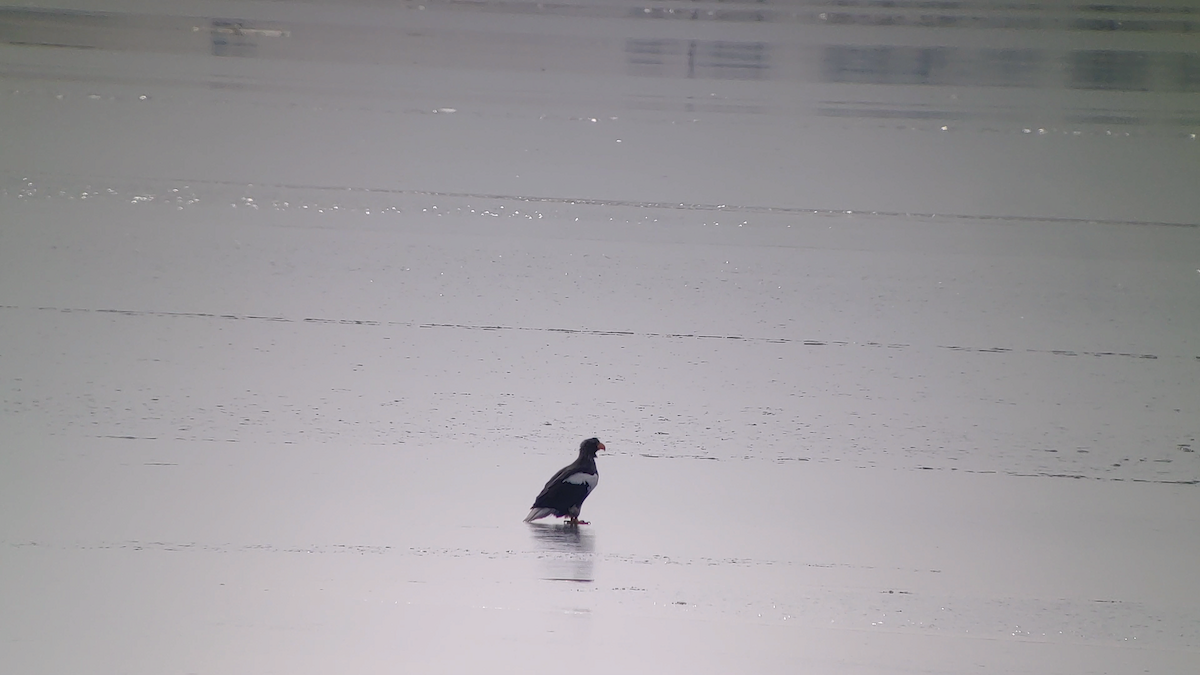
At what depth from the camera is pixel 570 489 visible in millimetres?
1348

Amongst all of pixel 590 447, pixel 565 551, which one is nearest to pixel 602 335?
pixel 590 447

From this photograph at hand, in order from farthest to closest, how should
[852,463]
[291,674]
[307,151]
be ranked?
[307,151] → [852,463] → [291,674]

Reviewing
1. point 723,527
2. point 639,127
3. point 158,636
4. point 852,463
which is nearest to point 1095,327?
point 852,463

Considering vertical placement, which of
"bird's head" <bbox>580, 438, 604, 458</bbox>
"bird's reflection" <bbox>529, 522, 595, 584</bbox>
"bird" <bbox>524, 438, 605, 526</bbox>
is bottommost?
"bird's reflection" <bbox>529, 522, 595, 584</bbox>

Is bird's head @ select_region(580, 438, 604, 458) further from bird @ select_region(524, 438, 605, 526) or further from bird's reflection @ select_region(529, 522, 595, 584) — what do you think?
bird's reflection @ select_region(529, 522, 595, 584)

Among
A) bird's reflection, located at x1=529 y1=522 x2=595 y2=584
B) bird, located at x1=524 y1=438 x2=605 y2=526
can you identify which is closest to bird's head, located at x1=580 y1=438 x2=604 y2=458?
bird, located at x1=524 y1=438 x2=605 y2=526

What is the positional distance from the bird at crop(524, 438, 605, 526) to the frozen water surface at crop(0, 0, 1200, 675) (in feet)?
0.11

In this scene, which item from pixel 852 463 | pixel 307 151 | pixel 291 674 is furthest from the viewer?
pixel 307 151

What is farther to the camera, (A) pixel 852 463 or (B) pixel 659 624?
(A) pixel 852 463

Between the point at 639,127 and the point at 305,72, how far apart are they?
0.55 m

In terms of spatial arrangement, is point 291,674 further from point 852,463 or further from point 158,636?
point 852,463

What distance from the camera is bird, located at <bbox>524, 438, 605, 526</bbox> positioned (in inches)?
53.1

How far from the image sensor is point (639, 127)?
5.10 ft

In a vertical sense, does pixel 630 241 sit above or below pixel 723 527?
above
